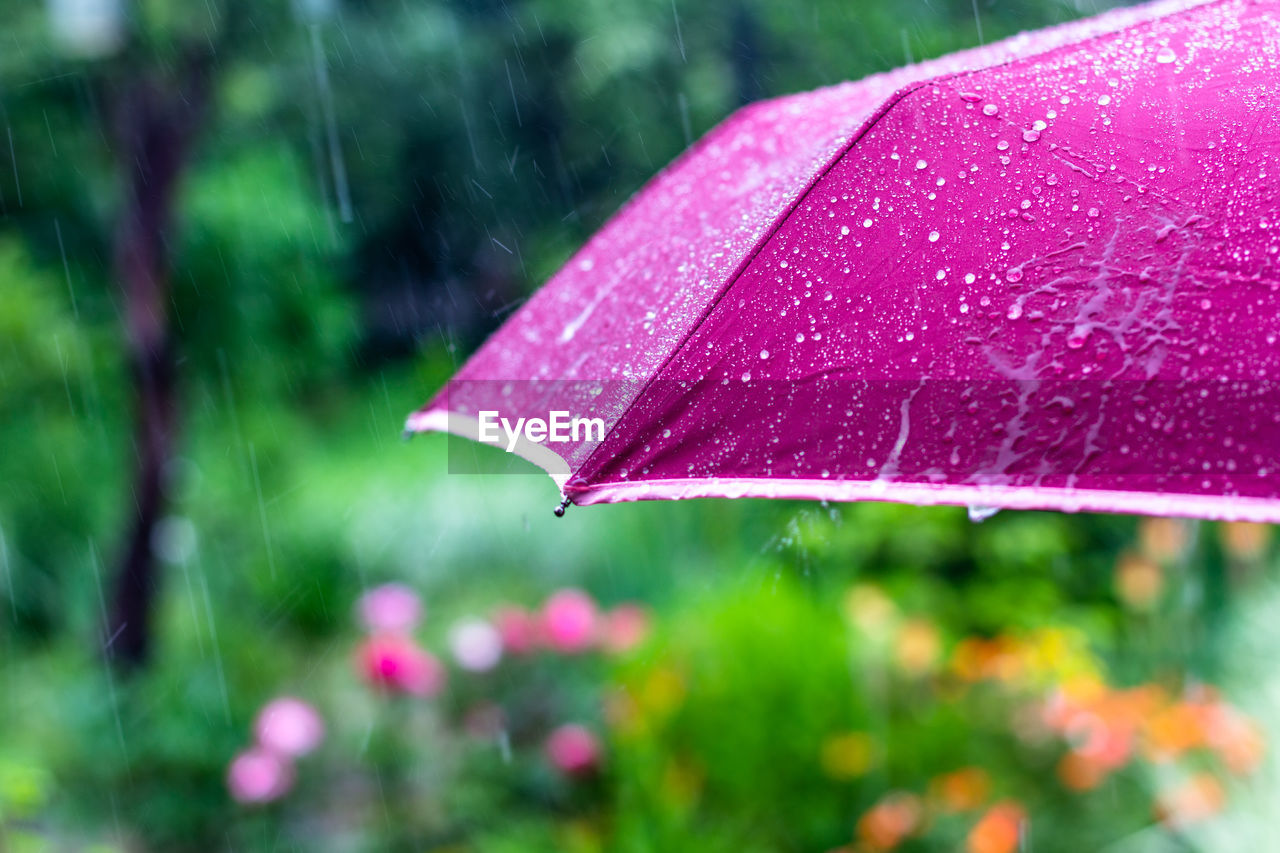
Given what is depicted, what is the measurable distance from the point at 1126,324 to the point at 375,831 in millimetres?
3551

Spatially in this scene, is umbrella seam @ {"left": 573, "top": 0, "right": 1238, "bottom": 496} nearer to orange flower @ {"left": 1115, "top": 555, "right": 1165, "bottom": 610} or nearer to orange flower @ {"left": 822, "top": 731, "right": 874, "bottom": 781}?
orange flower @ {"left": 822, "top": 731, "right": 874, "bottom": 781}

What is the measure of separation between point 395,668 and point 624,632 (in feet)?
2.98

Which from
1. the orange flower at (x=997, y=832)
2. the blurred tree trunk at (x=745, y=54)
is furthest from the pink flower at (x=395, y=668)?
the blurred tree trunk at (x=745, y=54)

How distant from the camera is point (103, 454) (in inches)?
271

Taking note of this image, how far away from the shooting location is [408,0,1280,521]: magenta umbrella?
0.99 meters

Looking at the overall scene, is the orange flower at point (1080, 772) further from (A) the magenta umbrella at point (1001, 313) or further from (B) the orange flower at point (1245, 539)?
(A) the magenta umbrella at point (1001, 313)

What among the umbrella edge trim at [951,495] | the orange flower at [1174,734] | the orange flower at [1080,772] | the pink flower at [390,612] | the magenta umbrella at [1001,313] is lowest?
the orange flower at [1080,772]

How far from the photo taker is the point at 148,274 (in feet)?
15.0

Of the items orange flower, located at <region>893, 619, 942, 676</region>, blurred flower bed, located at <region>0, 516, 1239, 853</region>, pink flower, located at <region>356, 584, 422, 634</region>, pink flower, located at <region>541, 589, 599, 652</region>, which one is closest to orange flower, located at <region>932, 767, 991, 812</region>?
blurred flower bed, located at <region>0, 516, 1239, 853</region>

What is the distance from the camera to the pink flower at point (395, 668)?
3.82 m

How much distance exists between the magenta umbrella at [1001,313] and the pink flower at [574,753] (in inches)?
105

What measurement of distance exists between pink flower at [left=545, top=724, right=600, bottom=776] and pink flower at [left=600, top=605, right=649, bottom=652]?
403mm

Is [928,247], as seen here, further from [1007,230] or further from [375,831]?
[375,831]

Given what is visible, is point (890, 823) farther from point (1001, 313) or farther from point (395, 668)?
point (1001, 313)
